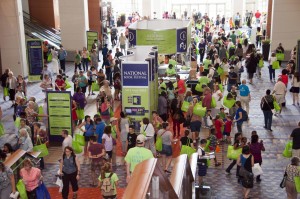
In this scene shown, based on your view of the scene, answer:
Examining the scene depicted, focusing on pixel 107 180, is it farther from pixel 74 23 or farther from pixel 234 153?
pixel 74 23

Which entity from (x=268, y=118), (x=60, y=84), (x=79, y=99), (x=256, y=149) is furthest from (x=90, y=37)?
(x=256, y=149)

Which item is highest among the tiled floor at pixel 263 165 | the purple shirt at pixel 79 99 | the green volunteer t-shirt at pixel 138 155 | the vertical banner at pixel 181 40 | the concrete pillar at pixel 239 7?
the concrete pillar at pixel 239 7

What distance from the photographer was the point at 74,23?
2581 cm

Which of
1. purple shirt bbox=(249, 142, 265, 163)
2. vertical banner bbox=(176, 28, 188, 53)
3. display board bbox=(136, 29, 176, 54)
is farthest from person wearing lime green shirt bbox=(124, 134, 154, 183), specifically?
vertical banner bbox=(176, 28, 188, 53)

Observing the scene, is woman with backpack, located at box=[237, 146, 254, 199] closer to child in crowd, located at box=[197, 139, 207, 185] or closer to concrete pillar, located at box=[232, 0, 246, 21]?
child in crowd, located at box=[197, 139, 207, 185]

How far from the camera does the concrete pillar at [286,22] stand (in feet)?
78.5

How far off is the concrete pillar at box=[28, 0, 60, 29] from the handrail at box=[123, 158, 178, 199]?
27.9 m

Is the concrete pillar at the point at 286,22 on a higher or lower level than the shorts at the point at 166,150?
higher

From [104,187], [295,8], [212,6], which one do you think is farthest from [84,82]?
[212,6]

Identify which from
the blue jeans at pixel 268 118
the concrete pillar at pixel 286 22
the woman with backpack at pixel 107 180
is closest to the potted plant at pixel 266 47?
the concrete pillar at pixel 286 22

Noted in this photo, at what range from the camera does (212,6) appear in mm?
46844

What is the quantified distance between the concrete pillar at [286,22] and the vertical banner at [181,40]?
7.05m

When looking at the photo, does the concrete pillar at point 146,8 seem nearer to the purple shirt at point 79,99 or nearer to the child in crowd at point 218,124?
the purple shirt at point 79,99

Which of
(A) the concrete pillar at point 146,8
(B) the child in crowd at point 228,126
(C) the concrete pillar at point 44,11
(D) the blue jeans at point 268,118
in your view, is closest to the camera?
(B) the child in crowd at point 228,126
